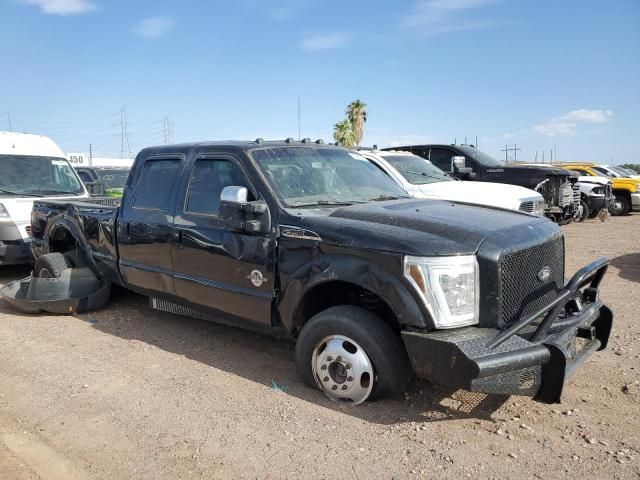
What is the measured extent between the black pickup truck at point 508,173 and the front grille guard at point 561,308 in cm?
763

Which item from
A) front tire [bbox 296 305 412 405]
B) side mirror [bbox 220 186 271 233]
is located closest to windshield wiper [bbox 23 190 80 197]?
side mirror [bbox 220 186 271 233]

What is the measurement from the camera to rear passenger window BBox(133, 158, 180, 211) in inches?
199

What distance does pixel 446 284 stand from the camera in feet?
10.6

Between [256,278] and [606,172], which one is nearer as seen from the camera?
[256,278]

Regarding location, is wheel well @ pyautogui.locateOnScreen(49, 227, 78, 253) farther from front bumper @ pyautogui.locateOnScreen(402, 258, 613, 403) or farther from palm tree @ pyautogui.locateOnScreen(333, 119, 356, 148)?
palm tree @ pyautogui.locateOnScreen(333, 119, 356, 148)

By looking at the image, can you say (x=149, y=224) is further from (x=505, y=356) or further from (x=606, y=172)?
(x=606, y=172)

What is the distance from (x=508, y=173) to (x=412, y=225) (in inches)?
352

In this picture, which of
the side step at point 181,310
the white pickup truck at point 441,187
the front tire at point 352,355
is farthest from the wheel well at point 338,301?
the white pickup truck at point 441,187

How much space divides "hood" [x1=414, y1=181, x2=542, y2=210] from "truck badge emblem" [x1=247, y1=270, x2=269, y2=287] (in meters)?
4.84

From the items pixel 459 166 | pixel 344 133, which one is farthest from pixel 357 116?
pixel 459 166

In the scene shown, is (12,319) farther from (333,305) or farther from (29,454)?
(333,305)

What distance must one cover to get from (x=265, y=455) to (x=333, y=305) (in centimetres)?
123

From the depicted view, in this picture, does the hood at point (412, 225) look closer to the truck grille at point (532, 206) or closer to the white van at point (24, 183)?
the truck grille at point (532, 206)

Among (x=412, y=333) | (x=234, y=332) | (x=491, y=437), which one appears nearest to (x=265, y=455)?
(x=412, y=333)
